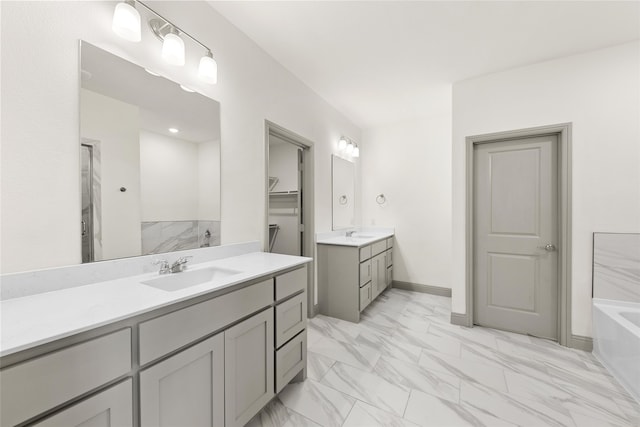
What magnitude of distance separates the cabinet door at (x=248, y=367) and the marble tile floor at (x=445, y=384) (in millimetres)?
233

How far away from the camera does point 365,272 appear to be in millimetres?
2949

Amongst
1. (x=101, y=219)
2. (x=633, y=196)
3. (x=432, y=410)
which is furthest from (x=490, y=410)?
(x=101, y=219)

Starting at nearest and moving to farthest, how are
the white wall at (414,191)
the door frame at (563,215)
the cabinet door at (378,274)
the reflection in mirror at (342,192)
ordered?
1. the door frame at (563,215)
2. the cabinet door at (378,274)
3. the reflection in mirror at (342,192)
4. the white wall at (414,191)

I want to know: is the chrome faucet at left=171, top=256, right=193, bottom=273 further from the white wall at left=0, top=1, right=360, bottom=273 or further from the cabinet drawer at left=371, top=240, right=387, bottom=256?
the cabinet drawer at left=371, top=240, right=387, bottom=256

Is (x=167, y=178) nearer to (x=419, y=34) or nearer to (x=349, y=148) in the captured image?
(x=419, y=34)

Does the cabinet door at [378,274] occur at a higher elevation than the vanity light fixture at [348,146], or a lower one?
lower

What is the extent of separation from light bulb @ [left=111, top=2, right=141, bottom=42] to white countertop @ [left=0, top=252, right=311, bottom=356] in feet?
4.08

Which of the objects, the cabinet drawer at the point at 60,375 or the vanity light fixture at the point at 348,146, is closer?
the cabinet drawer at the point at 60,375

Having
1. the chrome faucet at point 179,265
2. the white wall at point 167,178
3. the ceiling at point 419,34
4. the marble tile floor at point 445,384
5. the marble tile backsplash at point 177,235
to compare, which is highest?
the ceiling at point 419,34

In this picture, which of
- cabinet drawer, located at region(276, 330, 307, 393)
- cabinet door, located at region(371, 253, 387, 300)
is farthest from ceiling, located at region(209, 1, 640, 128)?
cabinet drawer, located at region(276, 330, 307, 393)

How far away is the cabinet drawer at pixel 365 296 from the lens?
2841 mm

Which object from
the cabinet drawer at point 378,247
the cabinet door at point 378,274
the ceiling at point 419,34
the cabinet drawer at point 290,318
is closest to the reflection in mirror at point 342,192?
the cabinet drawer at point 378,247

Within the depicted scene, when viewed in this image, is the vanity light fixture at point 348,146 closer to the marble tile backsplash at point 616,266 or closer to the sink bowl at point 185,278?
the sink bowl at point 185,278

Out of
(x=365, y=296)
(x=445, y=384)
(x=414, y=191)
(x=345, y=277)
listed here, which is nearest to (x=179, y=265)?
(x=345, y=277)
